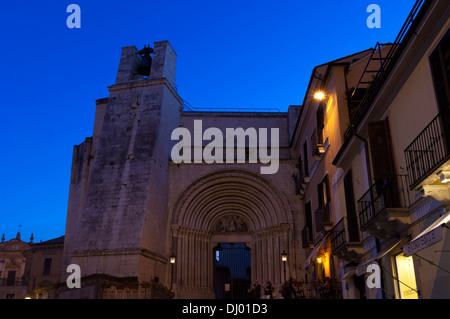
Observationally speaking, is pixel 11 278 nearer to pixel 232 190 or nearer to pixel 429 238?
pixel 232 190

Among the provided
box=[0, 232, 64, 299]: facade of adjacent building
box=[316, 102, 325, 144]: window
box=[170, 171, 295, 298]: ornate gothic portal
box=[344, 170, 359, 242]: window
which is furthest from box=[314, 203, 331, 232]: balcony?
box=[0, 232, 64, 299]: facade of adjacent building

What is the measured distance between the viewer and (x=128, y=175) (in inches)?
949

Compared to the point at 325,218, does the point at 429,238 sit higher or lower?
lower

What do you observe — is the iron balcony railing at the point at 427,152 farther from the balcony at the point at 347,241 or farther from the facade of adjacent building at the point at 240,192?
the balcony at the point at 347,241

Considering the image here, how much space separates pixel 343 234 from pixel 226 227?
14.3m

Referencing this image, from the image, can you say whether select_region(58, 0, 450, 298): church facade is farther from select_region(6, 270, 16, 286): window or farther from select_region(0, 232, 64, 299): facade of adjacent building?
A: select_region(6, 270, 16, 286): window

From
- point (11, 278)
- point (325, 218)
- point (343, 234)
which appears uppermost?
point (11, 278)

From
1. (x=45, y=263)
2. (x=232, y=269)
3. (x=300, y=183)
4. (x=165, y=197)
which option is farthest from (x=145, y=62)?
(x=45, y=263)

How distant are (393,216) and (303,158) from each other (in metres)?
13.4

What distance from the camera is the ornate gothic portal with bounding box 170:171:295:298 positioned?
24266 mm

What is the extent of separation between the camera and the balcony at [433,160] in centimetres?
692

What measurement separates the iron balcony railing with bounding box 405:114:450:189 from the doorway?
1908 cm

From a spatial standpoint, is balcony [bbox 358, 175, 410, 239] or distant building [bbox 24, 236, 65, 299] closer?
balcony [bbox 358, 175, 410, 239]

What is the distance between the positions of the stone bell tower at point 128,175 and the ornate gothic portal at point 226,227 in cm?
121
